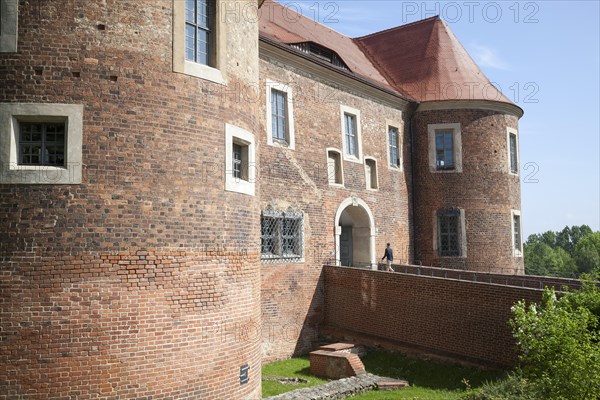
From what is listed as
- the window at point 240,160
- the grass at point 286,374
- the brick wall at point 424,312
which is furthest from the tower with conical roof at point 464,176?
the window at point 240,160

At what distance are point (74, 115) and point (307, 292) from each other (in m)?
9.63

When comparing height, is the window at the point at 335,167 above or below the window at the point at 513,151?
below

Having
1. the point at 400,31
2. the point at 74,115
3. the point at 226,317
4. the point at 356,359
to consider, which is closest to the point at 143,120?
the point at 74,115

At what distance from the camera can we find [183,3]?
31.4ft

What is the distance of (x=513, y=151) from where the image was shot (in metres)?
24.0

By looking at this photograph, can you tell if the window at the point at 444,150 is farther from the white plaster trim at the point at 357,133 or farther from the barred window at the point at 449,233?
the white plaster trim at the point at 357,133

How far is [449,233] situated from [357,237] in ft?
14.8

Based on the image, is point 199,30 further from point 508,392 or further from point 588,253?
point 588,253

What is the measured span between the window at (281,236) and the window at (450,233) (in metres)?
7.96

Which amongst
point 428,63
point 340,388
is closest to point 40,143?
point 340,388

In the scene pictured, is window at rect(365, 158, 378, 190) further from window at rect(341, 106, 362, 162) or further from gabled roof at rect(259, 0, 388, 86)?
gabled roof at rect(259, 0, 388, 86)

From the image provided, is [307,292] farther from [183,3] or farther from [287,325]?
[183,3]

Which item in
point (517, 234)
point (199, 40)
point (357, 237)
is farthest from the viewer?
point (517, 234)

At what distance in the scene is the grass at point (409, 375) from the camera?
1212 cm
